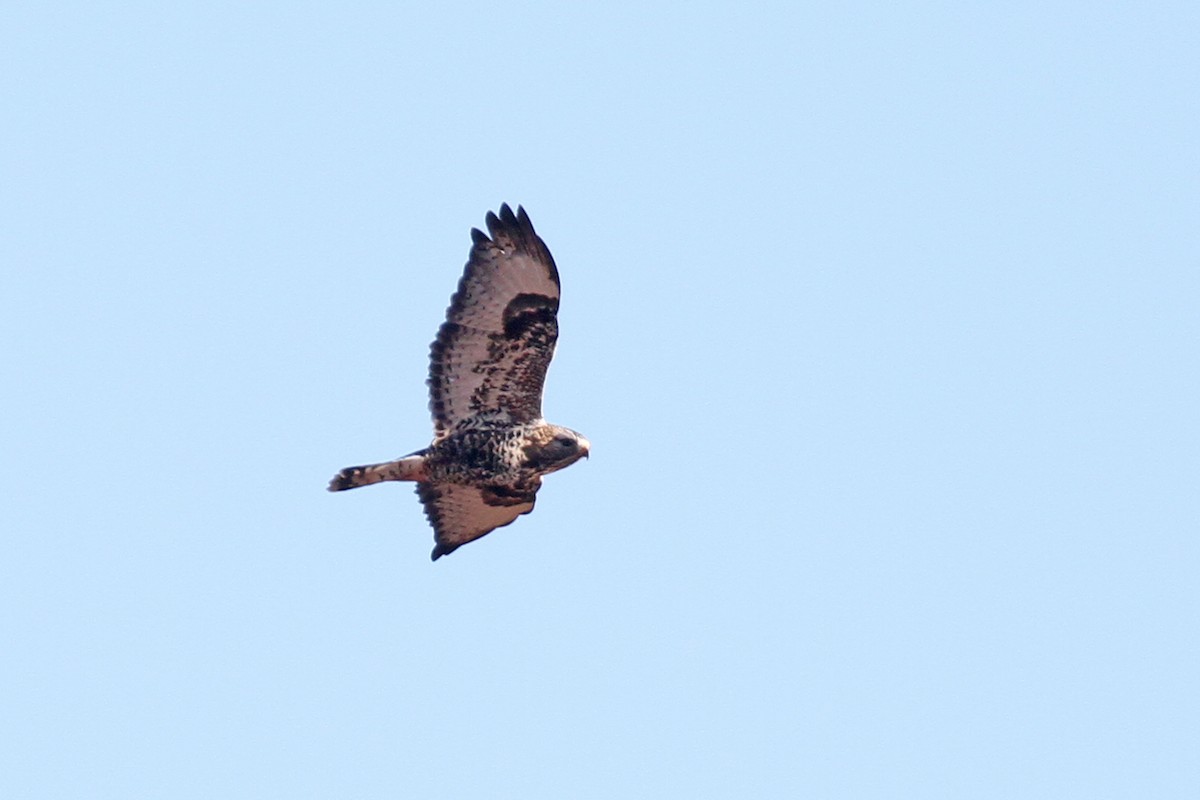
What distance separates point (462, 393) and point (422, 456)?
54 centimetres

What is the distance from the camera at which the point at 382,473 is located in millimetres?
17266

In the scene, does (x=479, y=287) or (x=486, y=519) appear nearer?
(x=479, y=287)

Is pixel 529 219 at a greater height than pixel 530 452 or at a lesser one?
greater

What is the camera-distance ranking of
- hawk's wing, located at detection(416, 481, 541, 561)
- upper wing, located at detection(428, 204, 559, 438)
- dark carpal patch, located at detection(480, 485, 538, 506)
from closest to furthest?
upper wing, located at detection(428, 204, 559, 438) < dark carpal patch, located at detection(480, 485, 538, 506) < hawk's wing, located at detection(416, 481, 541, 561)

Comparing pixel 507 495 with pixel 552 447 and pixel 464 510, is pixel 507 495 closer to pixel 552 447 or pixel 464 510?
pixel 464 510

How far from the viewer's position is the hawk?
1684 cm

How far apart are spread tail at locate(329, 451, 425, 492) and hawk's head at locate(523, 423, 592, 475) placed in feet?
2.62

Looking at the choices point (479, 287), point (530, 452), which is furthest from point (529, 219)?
point (530, 452)

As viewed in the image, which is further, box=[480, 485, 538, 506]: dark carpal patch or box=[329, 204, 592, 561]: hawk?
box=[480, 485, 538, 506]: dark carpal patch

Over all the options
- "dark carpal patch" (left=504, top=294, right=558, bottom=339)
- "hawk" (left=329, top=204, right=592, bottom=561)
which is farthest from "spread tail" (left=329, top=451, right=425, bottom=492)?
"dark carpal patch" (left=504, top=294, right=558, bottom=339)

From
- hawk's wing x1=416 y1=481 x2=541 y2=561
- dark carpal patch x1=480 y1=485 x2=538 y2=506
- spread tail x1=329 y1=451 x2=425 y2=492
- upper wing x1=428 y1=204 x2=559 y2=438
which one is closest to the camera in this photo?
upper wing x1=428 y1=204 x2=559 y2=438

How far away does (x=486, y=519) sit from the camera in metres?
18.1

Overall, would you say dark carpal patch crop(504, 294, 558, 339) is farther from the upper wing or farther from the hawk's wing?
the hawk's wing

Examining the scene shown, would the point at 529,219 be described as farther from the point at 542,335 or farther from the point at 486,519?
the point at 486,519
